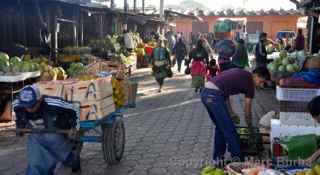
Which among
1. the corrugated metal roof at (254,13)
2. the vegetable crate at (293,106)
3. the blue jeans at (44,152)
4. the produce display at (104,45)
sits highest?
the corrugated metal roof at (254,13)

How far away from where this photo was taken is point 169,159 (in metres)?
7.04

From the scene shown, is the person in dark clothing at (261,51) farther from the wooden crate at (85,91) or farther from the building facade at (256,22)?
the building facade at (256,22)

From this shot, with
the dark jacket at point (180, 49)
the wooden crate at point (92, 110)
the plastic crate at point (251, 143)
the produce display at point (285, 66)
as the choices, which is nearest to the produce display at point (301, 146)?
the plastic crate at point (251, 143)

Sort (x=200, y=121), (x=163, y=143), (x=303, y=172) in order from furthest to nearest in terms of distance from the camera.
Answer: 1. (x=200, y=121)
2. (x=163, y=143)
3. (x=303, y=172)

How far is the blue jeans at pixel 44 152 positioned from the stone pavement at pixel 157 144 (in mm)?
1330

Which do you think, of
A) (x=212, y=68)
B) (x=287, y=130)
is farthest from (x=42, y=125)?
(x=212, y=68)

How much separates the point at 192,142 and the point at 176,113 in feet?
9.55

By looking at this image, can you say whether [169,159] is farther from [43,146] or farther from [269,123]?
[43,146]

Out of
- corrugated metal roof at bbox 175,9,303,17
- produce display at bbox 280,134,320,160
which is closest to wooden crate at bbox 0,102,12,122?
produce display at bbox 280,134,320,160

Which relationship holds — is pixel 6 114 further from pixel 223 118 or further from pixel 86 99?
pixel 223 118

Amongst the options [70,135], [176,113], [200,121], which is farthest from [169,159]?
[176,113]

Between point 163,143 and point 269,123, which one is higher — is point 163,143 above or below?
below

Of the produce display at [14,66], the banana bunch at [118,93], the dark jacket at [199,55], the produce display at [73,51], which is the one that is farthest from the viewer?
the produce display at [73,51]

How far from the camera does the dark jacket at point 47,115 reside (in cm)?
510
